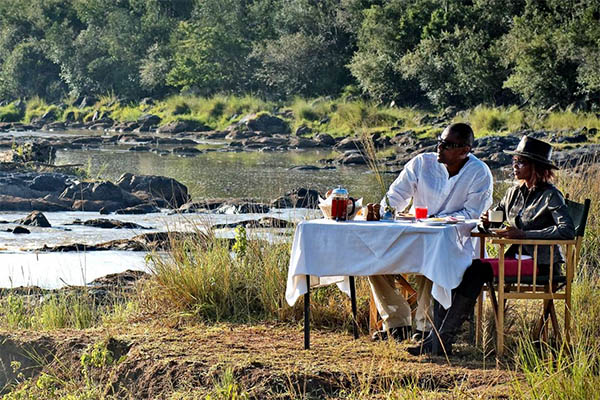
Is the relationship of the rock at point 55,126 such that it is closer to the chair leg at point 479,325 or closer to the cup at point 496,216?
the chair leg at point 479,325

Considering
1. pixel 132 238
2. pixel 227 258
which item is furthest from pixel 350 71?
pixel 227 258

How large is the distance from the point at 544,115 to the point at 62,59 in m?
38.8

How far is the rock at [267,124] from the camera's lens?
1676 inches

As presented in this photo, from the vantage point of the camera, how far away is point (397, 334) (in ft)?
22.2

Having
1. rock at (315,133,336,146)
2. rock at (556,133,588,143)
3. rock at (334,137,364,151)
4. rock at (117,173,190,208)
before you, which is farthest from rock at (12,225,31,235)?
rock at (315,133,336,146)

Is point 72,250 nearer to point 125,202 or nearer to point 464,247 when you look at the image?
point 125,202

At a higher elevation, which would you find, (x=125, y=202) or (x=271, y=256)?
(x=271, y=256)

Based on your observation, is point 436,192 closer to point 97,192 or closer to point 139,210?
point 139,210

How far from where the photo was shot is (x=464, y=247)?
6.51 meters

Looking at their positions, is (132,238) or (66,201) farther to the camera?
(66,201)

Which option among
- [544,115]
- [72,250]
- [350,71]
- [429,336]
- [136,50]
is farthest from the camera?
[136,50]

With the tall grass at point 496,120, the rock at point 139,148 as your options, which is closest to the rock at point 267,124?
the rock at point 139,148

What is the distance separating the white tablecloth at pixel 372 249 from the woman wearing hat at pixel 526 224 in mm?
146

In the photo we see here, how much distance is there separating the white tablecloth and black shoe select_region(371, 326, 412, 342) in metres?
0.66
